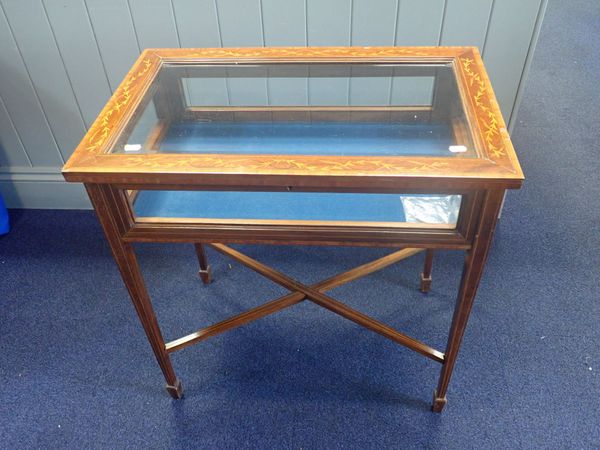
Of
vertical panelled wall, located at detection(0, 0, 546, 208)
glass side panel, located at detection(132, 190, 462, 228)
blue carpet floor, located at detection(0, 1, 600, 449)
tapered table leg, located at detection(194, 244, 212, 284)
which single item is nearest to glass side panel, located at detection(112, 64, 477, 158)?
glass side panel, located at detection(132, 190, 462, 228)

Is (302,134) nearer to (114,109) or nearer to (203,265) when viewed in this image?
(114,109)

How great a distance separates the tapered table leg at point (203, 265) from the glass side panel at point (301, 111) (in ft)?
2.14

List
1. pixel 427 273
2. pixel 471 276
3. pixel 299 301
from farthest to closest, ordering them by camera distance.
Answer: pixel 427 273, pixel 299 301, pixel 471 276

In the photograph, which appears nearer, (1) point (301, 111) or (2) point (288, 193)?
(2) point (288, 193)

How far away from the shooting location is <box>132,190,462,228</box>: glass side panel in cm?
113

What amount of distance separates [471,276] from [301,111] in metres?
0.58

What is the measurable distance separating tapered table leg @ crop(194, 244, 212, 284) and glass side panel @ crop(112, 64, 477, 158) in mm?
651

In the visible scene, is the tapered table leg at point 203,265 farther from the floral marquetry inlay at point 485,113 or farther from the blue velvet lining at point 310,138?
the floral marquetry inlay at point 485,113

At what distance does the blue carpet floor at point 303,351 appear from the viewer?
147 cm

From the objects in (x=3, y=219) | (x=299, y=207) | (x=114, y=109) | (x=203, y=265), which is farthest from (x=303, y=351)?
(x=3, y=219)

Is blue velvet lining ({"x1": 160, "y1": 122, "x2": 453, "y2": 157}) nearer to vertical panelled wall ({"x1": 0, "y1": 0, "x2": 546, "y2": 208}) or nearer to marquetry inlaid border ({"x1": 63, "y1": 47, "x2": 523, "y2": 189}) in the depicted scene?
marquetry inlaid border ({"x1": 63, "y1": 47, "x2": 523, "y2": 189})

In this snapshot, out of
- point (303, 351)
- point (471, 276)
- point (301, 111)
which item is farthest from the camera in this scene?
point (303, 351)

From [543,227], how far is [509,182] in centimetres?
135

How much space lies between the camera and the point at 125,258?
1.17m
